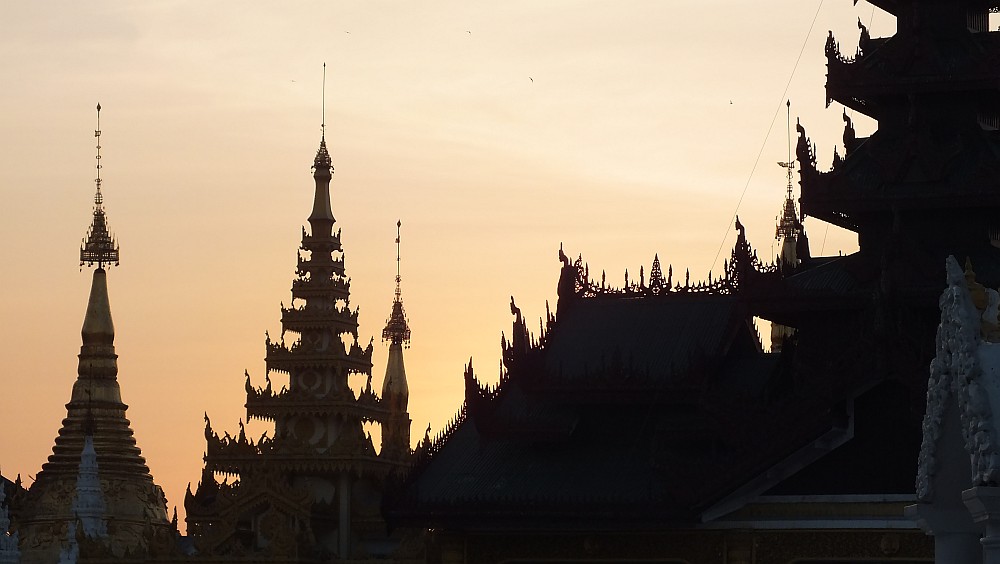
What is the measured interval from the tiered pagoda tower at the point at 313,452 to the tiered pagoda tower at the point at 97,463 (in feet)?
47.4

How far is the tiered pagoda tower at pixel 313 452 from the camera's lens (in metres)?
62.4

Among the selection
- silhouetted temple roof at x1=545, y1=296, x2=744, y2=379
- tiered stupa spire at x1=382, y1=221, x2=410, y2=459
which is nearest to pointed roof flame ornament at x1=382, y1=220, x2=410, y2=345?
tiered stupa spire at x1=382, y1=221, x2=410, y2=459

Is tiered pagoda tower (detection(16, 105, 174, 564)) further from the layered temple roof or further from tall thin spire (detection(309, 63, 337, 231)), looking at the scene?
the layered temple roof

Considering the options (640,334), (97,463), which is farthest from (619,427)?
(97,463)

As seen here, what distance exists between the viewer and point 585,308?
129 feet

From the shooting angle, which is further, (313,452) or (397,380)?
(397,380)

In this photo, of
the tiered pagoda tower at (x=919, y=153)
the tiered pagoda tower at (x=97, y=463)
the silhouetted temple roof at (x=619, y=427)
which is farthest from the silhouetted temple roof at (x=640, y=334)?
the tiered pagoda tower at (x=97, y=463)

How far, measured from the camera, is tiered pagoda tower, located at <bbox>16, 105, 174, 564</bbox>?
3339 inches

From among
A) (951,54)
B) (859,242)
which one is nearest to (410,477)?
(859,242)

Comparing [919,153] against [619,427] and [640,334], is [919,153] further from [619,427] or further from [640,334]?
[619,427]

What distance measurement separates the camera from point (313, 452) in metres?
66.6

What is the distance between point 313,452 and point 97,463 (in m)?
17.8

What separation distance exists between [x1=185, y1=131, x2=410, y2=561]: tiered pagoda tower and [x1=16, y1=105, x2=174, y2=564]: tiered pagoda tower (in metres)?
14.5

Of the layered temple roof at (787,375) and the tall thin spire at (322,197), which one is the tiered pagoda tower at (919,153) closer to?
the layered temple roof at (787,375)
